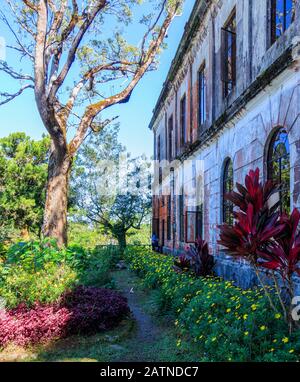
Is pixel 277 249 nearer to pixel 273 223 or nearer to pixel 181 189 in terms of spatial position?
pixel 273 223

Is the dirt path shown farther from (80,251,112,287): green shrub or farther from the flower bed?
(80,251,112,287): green shrub

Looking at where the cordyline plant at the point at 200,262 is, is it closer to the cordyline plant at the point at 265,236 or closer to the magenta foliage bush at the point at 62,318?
the magenta foliage bush at the point at 62,318

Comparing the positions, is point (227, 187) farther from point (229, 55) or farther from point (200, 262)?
point (229, 55)

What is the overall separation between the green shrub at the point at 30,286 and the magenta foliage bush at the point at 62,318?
0.14 m

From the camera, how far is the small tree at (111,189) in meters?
27.4

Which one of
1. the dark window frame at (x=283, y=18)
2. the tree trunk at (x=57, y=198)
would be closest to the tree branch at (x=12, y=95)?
the tree trunk at (x=57, y=198)

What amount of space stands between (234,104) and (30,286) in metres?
5.92

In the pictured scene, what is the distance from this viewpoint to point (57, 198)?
1136cm

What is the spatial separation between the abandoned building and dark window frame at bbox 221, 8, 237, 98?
24 mm

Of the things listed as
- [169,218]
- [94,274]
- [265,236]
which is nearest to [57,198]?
[94,274]

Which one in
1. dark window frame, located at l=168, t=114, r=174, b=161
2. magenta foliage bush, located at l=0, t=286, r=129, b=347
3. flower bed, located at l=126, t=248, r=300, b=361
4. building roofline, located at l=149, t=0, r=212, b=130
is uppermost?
building roofline, located at l=149, t=0, r=212, b=130

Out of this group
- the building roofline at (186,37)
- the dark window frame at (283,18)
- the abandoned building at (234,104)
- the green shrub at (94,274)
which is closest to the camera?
the abandoned building at (234,104)

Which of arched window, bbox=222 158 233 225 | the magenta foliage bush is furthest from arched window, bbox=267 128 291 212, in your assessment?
the magenta foliage bush

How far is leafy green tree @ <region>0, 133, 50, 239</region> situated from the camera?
912 inches
